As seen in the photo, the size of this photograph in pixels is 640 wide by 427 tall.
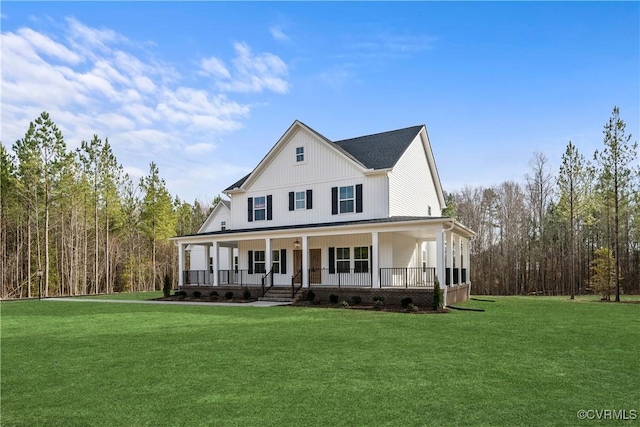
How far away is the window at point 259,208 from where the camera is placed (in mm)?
23150

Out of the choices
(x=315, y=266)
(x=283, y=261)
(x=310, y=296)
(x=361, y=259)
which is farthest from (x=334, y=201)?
(x=310, y=296)

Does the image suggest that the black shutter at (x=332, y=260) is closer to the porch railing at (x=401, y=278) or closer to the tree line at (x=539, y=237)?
the porch railing at (x=401, y=278)

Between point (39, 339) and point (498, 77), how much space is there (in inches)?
735

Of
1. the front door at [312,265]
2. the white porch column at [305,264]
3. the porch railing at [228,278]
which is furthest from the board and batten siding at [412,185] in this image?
the porch railing at [228,278]

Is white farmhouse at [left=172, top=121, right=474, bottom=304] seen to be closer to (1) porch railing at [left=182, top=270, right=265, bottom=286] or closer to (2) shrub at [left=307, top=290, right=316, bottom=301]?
(1) porch railing at [left=182, top=270, right=265, bottom=286]

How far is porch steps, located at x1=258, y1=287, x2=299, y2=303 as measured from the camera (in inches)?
755

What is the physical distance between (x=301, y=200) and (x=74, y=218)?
21688 mm

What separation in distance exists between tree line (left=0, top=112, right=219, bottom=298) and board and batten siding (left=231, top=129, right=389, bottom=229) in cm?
1451

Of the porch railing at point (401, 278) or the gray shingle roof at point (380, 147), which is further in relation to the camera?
the gray shingle roof at point (380, 147)

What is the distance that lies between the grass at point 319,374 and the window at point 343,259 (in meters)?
8.56

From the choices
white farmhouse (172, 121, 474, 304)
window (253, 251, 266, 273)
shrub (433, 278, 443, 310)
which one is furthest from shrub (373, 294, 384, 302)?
window (253, 251, 266, 273)

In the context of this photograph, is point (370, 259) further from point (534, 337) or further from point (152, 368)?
point (152, 368)

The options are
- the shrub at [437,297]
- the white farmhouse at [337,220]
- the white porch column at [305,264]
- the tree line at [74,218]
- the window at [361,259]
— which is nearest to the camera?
the shrub at [437,297]

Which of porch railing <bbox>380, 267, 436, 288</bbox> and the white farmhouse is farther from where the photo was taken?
the white farmhouse
